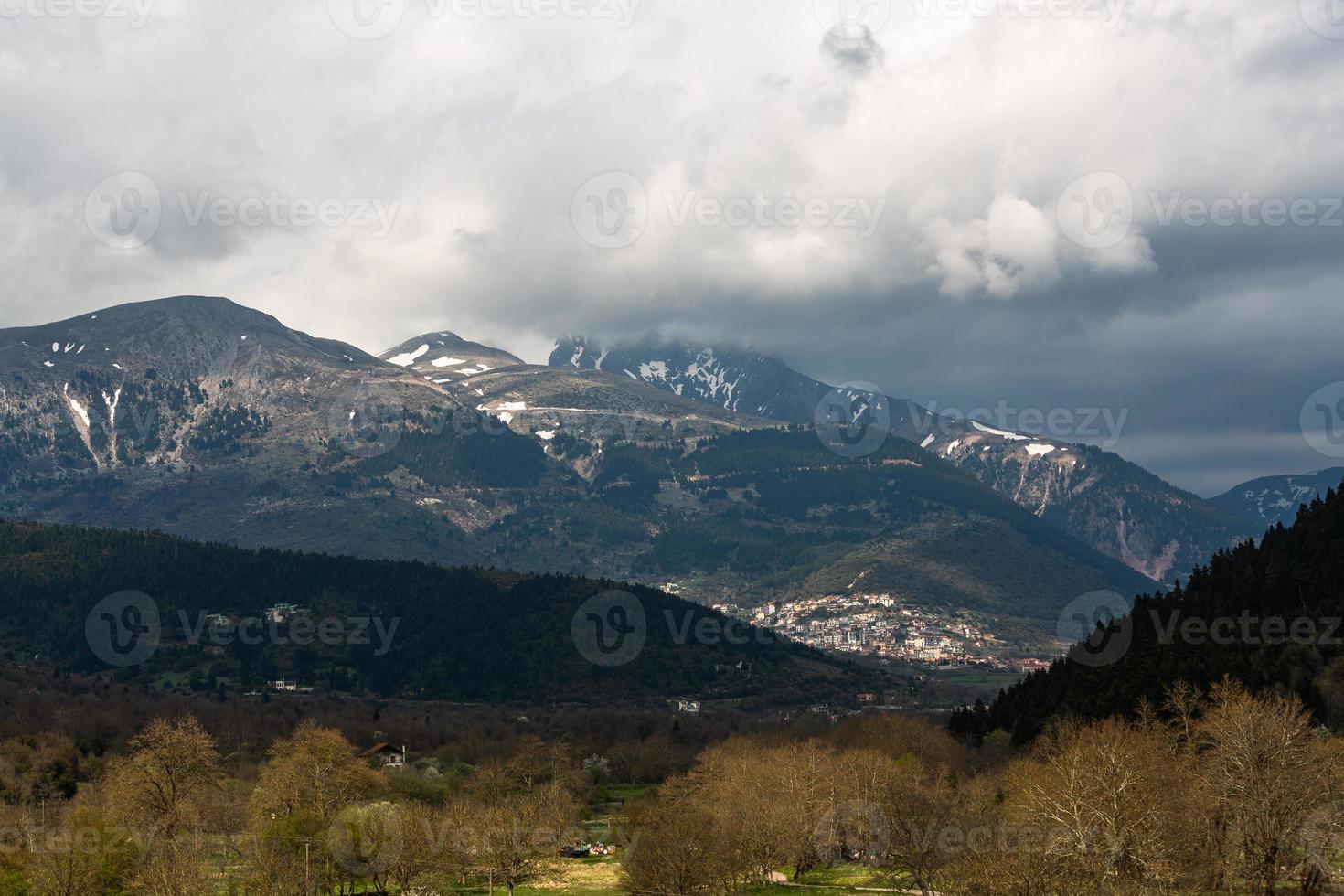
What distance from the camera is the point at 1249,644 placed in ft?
547

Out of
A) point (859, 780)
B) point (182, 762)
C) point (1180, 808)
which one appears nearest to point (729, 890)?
point (859, 780)

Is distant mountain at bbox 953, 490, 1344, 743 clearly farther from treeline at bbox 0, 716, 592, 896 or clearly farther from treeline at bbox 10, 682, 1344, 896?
treeline at bbox 0, 716, 592, 896

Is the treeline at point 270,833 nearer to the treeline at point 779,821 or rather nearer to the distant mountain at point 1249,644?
the treeline at point 779,821

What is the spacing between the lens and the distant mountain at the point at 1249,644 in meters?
154

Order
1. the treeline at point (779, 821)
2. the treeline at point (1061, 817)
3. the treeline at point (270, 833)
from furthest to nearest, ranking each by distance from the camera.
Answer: the treeline at point (270, 833) < the treeline at point (779, 821) < the treeline at point (1061, 817)

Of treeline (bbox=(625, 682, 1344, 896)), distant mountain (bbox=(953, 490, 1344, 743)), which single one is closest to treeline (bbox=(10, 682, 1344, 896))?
treeline (bbox=(625, 682, 1344, 896))

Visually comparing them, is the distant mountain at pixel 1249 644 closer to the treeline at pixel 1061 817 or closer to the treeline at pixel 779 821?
the treeline at pixel 779 821

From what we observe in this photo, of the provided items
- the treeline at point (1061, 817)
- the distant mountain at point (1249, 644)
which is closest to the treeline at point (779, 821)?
the treeline at point (1061, 817)

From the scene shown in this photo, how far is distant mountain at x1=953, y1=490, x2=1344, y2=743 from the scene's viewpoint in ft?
504

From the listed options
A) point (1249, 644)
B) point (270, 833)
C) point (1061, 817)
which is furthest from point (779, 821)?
point (1249, 644)

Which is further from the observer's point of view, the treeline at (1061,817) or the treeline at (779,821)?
the treeline at (779,821)

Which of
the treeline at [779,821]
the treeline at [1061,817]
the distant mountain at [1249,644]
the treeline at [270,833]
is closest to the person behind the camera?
the treeline at [1061,817]

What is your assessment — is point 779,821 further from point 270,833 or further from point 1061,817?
point 270,833

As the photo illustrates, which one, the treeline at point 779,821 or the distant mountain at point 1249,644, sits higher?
the distant mountain at point 1249,644
